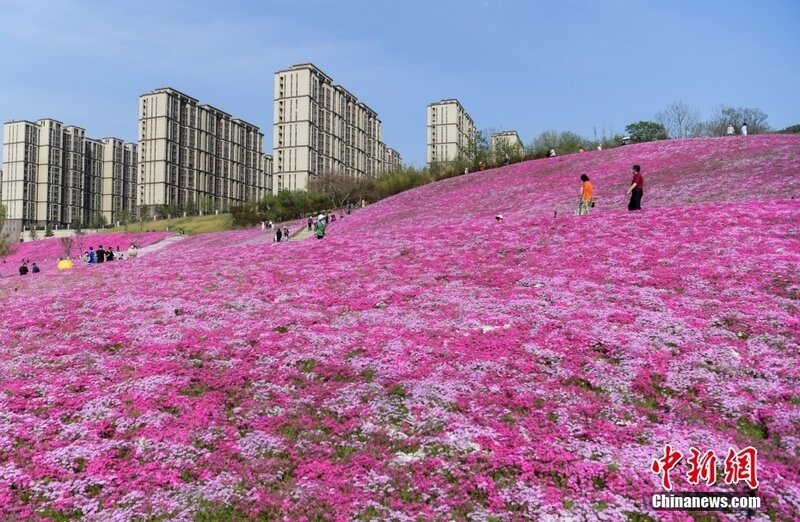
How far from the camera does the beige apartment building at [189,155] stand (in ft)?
424

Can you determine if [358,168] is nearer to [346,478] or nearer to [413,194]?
[413,194]

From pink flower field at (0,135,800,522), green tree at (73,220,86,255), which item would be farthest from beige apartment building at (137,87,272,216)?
pink flower field at (0,135,800,522)

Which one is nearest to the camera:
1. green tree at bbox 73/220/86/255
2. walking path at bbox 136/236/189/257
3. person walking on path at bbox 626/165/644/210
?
person walking on path at bbox 626/165/644/210

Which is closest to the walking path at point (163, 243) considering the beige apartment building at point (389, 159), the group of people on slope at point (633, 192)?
the group of people on slope at point (633, 192)

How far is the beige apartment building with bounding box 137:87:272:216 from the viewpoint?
5094 inches

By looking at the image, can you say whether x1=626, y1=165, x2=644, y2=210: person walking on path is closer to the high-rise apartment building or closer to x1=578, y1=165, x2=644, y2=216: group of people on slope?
x1=578, y1=165, x2=644, y2=216: group of people on slope

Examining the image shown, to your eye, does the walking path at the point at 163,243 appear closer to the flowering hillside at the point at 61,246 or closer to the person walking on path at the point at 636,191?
the flowering hillside at the point at 61,246

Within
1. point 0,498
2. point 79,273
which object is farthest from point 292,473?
point 79,273

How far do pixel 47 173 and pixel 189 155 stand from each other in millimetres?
35129

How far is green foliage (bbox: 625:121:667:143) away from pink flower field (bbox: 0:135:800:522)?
74961 millimetres

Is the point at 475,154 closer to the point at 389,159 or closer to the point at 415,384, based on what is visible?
the point at 415,384

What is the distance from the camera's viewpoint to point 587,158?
46250mm

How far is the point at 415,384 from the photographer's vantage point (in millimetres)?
8586

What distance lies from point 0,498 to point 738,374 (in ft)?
33.7
